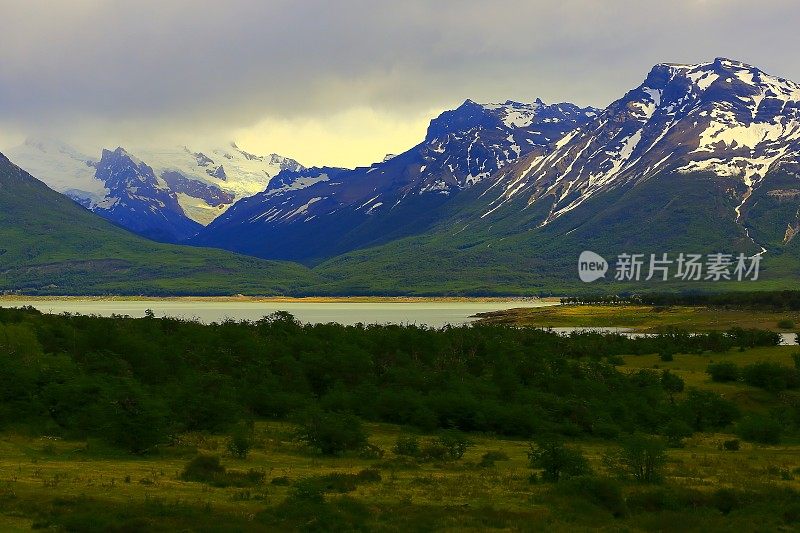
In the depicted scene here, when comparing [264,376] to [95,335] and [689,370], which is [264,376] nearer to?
[95,335]

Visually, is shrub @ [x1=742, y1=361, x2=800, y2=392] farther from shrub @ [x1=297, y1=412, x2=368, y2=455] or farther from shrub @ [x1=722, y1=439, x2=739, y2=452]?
shrub @ [x1=297, y1=412, x2=368, y2=455]

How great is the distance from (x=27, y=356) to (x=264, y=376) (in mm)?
21259

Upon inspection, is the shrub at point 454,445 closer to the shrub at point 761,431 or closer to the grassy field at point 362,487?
the grassy field at point 362,487

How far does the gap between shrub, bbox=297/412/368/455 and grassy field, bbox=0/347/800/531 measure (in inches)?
39.1

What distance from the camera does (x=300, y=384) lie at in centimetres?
9812

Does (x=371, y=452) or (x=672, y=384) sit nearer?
(x=371, y=452)

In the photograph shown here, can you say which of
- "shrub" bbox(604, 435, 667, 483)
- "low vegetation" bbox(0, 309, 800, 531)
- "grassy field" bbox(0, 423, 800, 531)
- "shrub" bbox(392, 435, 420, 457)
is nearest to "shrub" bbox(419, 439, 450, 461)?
"low vegetation" bbox(0, 309, 800, 531)

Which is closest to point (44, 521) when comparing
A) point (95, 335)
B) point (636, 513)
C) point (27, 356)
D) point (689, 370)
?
point (636, 513)

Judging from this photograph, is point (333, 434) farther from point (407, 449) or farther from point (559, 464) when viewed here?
point (559, 464)

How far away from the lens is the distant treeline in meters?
Result: 73.1

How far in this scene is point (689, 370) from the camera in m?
125

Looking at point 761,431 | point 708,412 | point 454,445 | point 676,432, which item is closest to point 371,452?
point 454,445

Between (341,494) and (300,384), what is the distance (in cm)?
4924

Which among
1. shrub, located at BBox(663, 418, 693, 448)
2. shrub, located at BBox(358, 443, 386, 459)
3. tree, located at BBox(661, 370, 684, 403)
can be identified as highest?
tree, located at BBox(661, 370, 684, 403)
